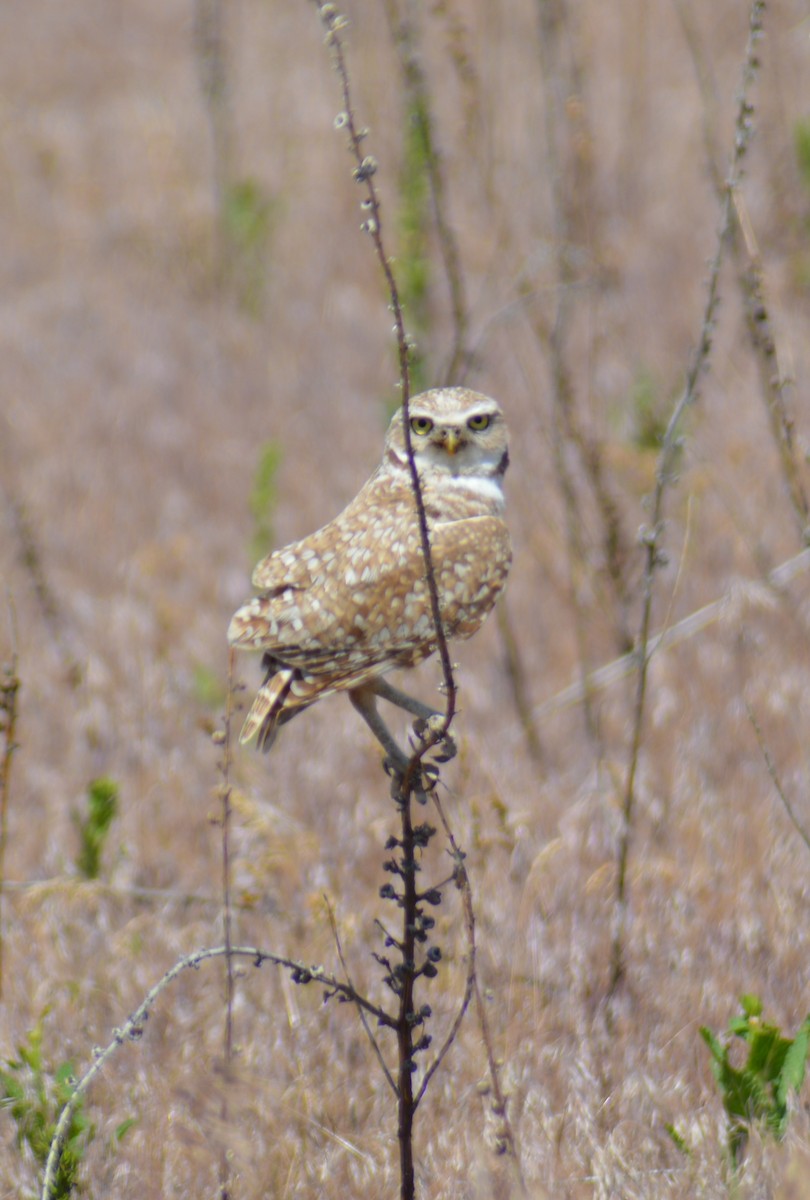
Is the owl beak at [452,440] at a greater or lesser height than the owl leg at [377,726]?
greater

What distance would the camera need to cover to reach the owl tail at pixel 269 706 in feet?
7.50

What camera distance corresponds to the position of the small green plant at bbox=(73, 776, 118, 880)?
137 inches

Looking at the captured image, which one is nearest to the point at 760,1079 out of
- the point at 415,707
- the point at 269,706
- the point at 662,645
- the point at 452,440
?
the point at 415,707

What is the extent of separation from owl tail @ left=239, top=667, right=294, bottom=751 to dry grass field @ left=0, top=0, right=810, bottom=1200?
13.5 inches

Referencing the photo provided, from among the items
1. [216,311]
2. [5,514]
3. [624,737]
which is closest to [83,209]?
[216,311]

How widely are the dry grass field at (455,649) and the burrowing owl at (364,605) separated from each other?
28 centimetres

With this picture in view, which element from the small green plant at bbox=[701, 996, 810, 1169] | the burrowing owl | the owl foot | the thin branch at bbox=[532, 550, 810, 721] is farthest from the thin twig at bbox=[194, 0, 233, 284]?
the small green plant at bbox=[701, 996, 810, 1169]

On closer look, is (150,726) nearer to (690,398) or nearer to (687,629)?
(687,629)

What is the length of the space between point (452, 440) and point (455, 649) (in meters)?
2.18

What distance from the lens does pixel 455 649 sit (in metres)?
4.78

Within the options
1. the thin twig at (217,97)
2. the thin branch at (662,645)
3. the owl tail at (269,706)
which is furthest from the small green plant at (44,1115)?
the thin twig at (217,97)

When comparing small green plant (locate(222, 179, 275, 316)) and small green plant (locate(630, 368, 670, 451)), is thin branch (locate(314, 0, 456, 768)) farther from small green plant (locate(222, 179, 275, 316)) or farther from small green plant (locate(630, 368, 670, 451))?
small green plant (locate(222, 179, 275, 316))

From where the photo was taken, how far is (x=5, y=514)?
5840mm

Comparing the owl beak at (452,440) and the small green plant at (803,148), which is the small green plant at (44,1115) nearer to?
the owl beak at (452,440)
